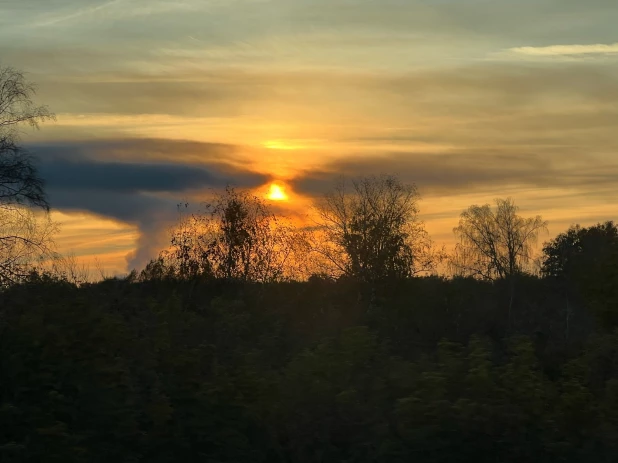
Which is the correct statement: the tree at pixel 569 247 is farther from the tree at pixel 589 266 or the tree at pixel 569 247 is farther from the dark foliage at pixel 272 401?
the dark foliage at pixel 272 401

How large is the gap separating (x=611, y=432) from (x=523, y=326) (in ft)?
172

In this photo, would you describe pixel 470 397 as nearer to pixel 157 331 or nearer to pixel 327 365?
pixel 327 365

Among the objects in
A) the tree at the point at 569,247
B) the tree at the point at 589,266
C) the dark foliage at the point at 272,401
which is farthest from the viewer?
the tree at the point at 569,247

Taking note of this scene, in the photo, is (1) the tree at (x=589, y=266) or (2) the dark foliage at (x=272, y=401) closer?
(2) the dark foliage at (x=272, y=401)

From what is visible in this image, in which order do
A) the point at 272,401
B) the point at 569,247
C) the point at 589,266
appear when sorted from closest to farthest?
the point at 272,401
the point at 589,266
the point at 569,247

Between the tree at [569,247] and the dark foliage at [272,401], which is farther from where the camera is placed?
the tree at [569,247]

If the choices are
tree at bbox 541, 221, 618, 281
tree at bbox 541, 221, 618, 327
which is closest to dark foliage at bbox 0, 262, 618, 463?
tree at bbox 541, 221, 618, 327

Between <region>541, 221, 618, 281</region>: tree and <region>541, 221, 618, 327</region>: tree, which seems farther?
<region>541, 221, 618, 281</region>: tree

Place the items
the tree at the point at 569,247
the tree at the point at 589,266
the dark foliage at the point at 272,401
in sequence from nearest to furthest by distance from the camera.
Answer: the dark foliage at the point at 272,401 < the tree at the point at 589,266 < the tree at the point at 569,247

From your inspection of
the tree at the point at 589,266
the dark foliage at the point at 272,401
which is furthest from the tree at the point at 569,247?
the dark foliage at the point at 272,401

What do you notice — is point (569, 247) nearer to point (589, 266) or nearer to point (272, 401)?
point (589, 266)

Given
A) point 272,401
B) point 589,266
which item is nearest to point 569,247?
point 589,266

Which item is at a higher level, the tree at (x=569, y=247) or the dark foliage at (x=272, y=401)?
the tree at (x=569, y=247)

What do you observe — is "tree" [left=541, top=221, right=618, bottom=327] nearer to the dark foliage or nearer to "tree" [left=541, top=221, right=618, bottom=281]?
"tree" [left=541, top=221, right=618, bottom=281]
